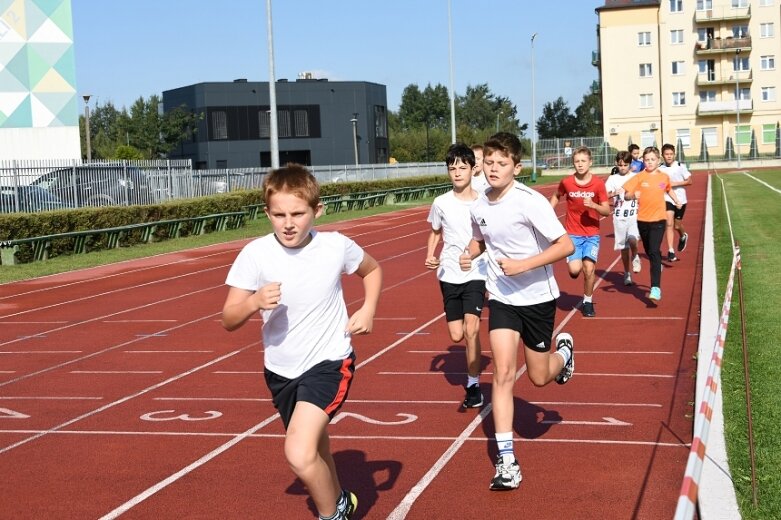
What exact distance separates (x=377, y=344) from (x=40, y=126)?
3197 centimetres

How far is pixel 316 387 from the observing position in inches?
197

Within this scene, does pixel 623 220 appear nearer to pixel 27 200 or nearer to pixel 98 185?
pixel 27 200

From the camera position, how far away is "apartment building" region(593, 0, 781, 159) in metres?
94.4

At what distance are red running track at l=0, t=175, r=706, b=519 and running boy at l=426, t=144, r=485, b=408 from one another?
45cm

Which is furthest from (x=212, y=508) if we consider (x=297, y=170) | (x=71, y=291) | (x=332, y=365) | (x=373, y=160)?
(x=373, y=160)

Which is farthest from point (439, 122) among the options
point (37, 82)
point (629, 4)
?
point (37, 82)

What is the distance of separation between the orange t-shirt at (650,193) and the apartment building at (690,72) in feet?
271

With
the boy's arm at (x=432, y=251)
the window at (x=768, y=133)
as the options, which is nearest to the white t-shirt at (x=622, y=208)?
the boy's arm at (x=432, y=251)

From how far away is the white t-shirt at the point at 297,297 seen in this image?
16.4ft

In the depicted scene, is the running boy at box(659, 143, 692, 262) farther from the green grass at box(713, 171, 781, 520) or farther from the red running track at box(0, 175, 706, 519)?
the red running track at box(0, 175, 706, 519)

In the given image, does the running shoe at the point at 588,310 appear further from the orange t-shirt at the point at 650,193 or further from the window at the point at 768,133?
the window at the point at 768,133

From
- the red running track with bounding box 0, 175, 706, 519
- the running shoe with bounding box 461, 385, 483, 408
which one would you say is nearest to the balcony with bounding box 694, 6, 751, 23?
the red running track with bounding box 0, 175, 706, 519

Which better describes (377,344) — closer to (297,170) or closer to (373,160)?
(297,170)

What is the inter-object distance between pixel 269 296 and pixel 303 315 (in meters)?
0.46
